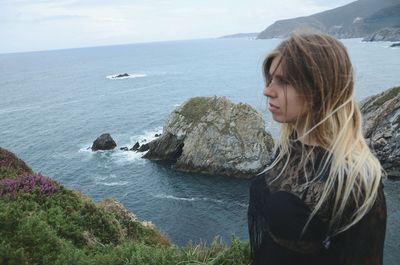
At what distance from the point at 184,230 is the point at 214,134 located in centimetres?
2350

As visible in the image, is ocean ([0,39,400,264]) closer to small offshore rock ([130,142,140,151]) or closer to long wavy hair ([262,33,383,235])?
long wavy hair ([262,33,383,235])

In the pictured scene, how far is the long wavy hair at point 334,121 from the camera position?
2.59m

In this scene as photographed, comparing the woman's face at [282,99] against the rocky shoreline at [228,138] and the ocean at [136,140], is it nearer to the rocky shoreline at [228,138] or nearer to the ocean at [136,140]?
the ocean at [136,140]

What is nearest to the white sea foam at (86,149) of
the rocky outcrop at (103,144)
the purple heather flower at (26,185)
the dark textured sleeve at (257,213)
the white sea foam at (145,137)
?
the rocky outcrop at (103,144)

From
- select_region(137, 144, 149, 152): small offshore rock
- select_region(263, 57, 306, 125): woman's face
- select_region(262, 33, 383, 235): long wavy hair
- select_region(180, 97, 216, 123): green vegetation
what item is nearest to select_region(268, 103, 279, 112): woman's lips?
select_region(263, 57, 306, 125): woman's face

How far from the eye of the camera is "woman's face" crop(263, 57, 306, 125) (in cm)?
293

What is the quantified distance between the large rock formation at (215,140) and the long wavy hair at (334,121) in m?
52.5

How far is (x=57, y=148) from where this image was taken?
66188 mm

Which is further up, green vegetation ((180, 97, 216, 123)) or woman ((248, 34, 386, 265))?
woman ((248, 34, 386, 265))

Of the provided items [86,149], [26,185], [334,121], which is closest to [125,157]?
[86,149]

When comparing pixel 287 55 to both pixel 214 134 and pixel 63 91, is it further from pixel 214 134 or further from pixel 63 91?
pixel 63 91

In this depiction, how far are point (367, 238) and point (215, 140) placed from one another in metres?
57.0

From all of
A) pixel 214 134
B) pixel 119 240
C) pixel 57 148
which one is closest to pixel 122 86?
pixel 57 148

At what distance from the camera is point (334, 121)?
2.84 metres
